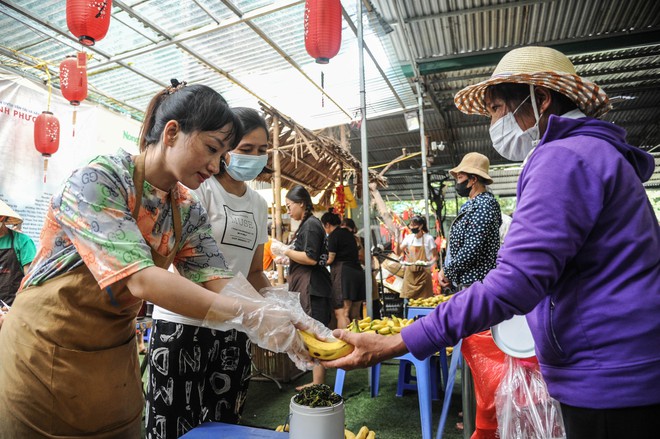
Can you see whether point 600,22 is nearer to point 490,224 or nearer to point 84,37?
point 490,224

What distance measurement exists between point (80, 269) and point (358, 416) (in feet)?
11.3

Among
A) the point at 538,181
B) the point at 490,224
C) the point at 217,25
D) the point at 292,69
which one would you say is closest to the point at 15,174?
the point at 217,25

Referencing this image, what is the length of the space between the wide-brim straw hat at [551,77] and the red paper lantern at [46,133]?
7609 millimetres

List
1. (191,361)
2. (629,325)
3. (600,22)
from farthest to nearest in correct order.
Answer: (600,22), (191,361), (629,325)

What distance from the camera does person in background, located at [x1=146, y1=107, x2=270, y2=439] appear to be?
6.62 feet

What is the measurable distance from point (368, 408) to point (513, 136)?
11.7ft

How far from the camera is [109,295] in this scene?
4.76 ft

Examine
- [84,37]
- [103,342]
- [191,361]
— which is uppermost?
[84,37]

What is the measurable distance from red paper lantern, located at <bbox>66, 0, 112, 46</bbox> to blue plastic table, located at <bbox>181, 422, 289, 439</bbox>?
206 inches

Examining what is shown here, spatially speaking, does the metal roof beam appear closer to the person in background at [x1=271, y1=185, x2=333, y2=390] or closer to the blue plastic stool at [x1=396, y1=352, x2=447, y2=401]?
the person in background at [x1=271, y1=185, x2=333, y2=390]

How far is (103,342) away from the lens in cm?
150

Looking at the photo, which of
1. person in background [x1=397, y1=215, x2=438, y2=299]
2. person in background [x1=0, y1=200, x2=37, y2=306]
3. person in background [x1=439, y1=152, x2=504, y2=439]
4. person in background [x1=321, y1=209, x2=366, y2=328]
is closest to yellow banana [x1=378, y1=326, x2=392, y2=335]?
person in background [x1=439, y1=152, x2=504, y2=439]

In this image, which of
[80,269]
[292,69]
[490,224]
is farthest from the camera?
[292,69]

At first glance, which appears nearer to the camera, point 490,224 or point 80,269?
point 80,269
